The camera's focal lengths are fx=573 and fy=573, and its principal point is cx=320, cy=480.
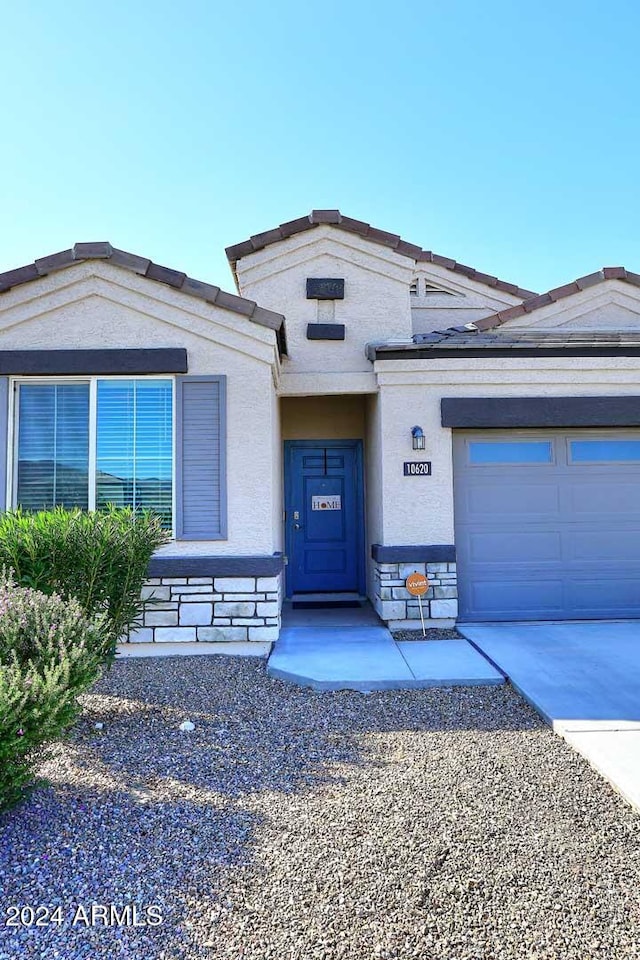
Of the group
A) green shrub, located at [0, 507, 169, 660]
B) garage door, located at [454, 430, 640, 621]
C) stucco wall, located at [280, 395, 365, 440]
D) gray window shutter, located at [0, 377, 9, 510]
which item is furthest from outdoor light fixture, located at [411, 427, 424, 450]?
gray window shutter, located at [0, 377, 9, 510]

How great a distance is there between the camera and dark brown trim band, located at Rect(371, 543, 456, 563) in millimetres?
7078

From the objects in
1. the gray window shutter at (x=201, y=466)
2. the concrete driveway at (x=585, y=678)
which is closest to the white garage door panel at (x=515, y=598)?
the concrete driveway at (x=585, y=678)

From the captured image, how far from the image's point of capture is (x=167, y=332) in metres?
6.56

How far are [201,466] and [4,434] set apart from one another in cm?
224

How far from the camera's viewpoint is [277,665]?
18.4 feet

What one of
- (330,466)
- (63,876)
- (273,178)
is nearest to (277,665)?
(63,876)

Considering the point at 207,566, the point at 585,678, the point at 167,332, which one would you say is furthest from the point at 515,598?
the point at 167,332

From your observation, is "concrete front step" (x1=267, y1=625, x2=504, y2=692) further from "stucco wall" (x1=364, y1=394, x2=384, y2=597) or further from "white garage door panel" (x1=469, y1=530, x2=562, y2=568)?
"stucco wall" (x1=364, y1=394, x2=384, y2=597)

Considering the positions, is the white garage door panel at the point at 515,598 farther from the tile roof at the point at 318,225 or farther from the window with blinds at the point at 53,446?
the window with blinds at the point at 53,446

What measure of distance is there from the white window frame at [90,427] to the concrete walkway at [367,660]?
6.45ft

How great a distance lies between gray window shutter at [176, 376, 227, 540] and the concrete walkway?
1594 millimetres

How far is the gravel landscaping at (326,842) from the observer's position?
7.27 ft

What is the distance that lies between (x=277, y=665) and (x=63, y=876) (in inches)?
124

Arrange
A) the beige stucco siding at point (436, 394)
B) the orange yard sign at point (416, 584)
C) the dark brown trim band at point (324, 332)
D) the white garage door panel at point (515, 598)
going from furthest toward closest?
the dark brown trim band at point (324, 332) → the white garage door panel at point (515, 598) → the beige stucco siding at point (436, 394) → the orange yard sign at point (416, 584)
